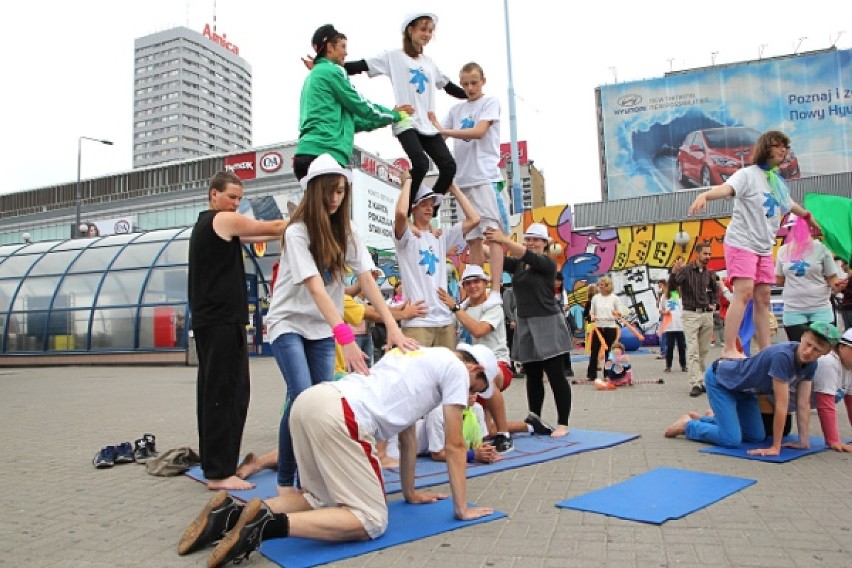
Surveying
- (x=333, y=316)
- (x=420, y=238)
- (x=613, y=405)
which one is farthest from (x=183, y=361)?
(x=333, y=316)

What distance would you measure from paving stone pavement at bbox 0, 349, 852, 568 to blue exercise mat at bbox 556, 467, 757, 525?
8 cm

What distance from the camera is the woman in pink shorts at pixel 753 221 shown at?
231 inches

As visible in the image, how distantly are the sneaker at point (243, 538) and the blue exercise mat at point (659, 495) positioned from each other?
5.69 feet

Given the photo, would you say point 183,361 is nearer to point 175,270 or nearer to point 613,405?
point 175,270

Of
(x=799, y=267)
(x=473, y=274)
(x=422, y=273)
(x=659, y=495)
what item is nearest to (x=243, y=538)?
(x=659, y=495)

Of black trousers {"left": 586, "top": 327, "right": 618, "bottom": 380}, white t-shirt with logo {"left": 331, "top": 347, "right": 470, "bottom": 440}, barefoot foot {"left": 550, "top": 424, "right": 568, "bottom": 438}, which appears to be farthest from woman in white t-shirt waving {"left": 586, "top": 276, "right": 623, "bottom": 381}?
white t-shirt with logo {"left": 331, "top": 347, "right": 470, "bottom": 440}

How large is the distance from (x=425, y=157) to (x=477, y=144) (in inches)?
36.1

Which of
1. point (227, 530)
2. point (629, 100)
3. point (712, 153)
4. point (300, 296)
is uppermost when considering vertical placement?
point (629, 100)

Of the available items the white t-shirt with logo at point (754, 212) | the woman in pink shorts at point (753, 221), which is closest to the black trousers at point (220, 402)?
the woman in pink shorts at point (753, 221)

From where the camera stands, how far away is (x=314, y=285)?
146 inches

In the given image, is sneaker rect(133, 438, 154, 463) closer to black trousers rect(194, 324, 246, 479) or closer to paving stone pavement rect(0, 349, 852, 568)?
paving stone pavement rect(0, 349, 852, 568)

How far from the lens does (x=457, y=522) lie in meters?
3.47

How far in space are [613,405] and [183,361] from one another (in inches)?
547

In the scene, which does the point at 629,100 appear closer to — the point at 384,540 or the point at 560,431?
the point at 560,431
